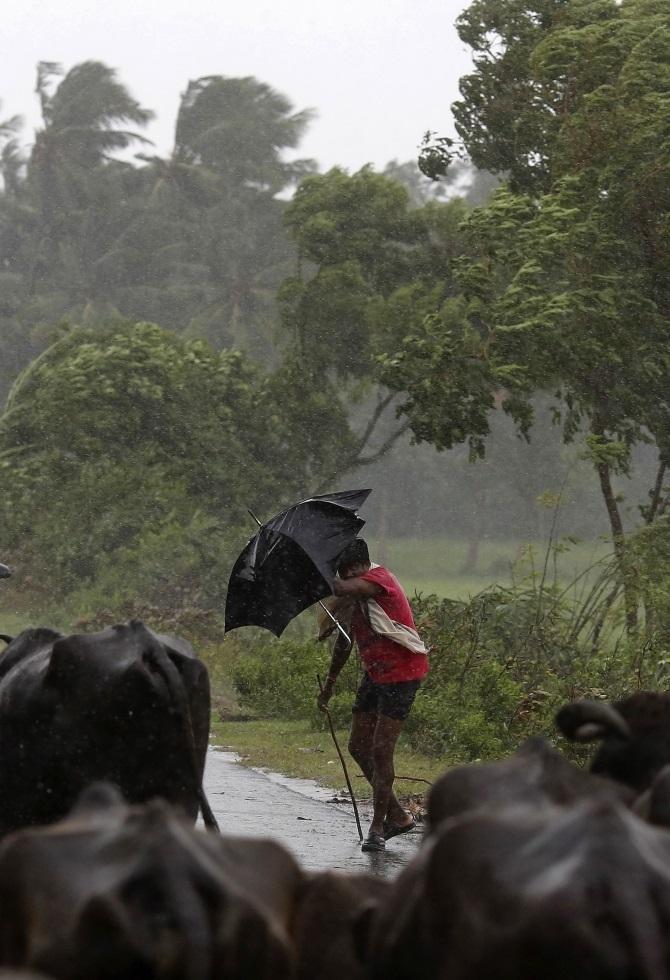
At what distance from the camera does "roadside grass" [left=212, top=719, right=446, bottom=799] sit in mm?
12047

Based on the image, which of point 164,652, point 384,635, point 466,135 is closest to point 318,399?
point 466,135

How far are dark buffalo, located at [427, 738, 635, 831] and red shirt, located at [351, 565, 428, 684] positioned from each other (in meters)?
5.58

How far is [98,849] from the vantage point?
2588 mm

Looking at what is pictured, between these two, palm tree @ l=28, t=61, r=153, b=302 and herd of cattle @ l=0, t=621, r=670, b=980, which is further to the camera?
palm tree @ l=28, t=61, r=153, b=302

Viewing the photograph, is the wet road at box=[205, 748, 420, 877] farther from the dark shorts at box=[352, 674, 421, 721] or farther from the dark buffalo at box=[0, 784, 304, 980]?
the dark buffalo at box=[0, 784, 304, 980]

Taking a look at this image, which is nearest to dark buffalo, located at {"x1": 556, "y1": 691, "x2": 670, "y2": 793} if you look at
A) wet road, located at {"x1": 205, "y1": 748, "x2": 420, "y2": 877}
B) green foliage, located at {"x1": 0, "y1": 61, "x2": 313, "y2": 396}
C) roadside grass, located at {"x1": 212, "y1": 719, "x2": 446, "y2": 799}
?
wet road, located at {"x1": 205, "y1": 748, "x2": 420, "y2": 877}

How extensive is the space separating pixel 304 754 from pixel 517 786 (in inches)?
414

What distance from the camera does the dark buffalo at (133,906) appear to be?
2.49 meters

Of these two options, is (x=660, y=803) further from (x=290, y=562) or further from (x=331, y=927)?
(x=290, y=562)

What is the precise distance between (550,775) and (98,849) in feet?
Answer: 3.33

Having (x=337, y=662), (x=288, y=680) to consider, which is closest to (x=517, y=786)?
(x=337, y=662)

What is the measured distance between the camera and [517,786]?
10.8ft

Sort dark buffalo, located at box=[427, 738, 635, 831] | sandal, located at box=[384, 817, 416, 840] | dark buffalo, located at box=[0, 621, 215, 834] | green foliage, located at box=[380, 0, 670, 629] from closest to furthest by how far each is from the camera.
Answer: dark buffalo, located at box=[427, 738, 635, 831] → dark buffalo, located at box=[0, 621, 215, 834] → sandal, located at box=[384, 817, 416, 840] → green foliage, located at box=[380, 0, 670, 629]

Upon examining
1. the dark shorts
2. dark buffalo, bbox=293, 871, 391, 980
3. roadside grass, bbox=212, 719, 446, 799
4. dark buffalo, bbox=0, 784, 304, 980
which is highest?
dark buffalo, bbox=0, 784, 304, 980
